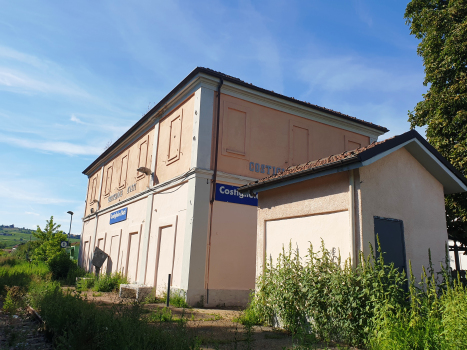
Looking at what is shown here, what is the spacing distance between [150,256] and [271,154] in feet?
20.2

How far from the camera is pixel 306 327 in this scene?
6.48 metres

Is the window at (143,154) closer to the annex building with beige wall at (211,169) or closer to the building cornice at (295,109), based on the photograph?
the annex building with beige wall at (211,169)

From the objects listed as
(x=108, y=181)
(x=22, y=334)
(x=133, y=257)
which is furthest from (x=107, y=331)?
(x=108, y=181)

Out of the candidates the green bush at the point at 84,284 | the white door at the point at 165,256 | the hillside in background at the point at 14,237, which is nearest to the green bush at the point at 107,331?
the white door at the point at 165,256

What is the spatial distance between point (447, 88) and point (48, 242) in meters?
32.1

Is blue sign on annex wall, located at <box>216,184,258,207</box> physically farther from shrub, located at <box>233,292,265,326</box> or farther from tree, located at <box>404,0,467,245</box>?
tree, located at <box>404,0,467,245</box>

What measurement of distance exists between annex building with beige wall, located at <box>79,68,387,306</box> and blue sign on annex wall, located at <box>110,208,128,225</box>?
0.87 m

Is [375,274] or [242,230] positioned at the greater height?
[242,230]

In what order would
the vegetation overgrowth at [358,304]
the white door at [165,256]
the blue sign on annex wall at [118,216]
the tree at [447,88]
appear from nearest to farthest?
1. the vegetation overgrowth at [358,304]
2. the tree at [447,88]
3. the white door at [165,256]
4. the blue sign on annex wall at [118,216]

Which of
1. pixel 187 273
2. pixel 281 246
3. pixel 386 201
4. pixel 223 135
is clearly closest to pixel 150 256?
pixel 187 273

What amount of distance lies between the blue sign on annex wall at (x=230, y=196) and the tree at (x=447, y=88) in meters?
6.20

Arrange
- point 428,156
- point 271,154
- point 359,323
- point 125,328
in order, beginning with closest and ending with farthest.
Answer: point 125,328
point 359,323
point 428,156
point 271,154

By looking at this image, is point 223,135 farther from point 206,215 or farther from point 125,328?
point 125,328

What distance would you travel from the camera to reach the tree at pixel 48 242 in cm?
3089
